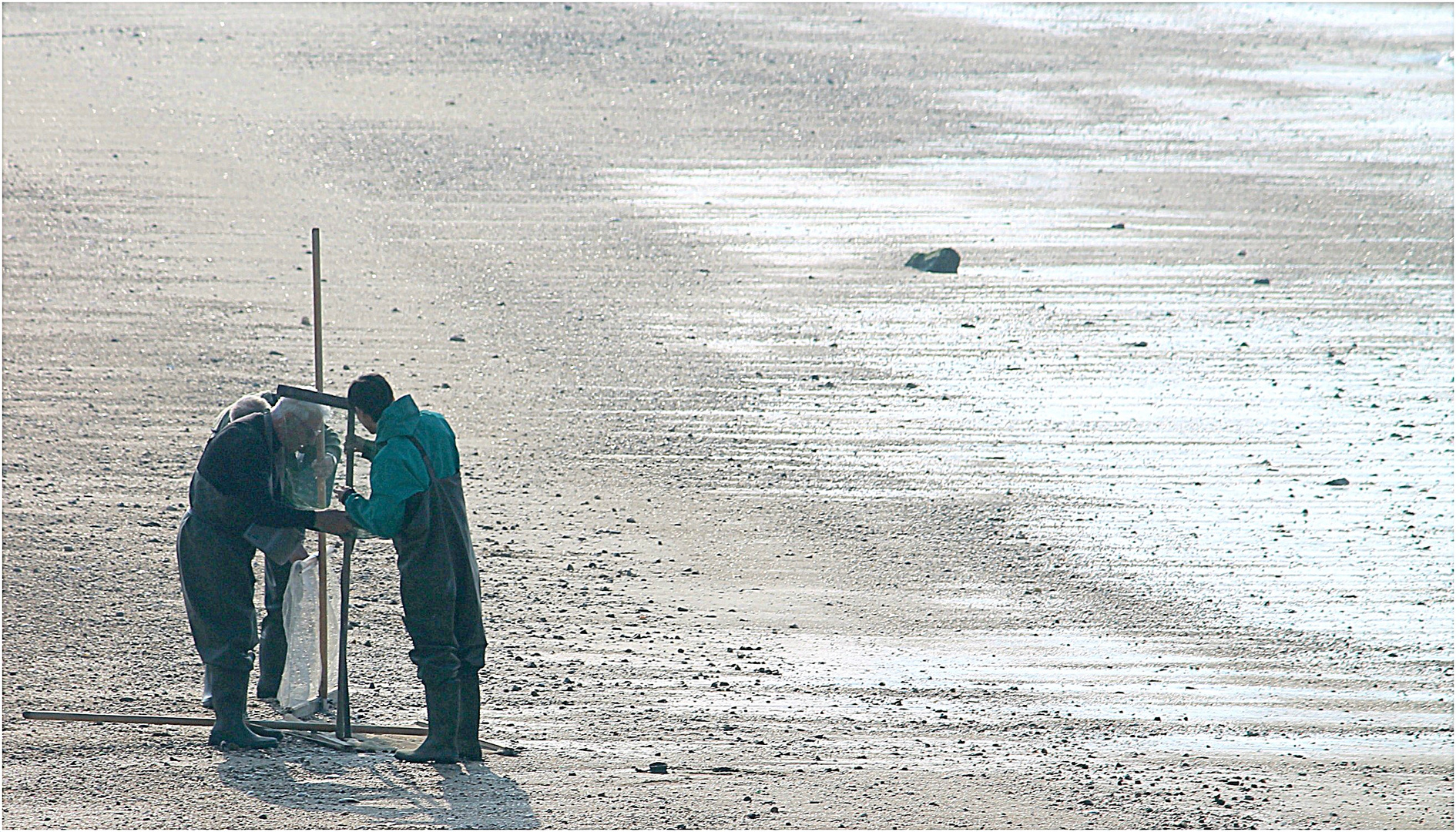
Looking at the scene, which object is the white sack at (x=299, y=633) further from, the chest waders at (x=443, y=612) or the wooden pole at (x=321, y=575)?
the chest waders at (x=443, y=612)

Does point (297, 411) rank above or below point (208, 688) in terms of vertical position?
above

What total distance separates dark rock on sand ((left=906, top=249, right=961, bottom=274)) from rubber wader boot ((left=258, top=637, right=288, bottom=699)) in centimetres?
954

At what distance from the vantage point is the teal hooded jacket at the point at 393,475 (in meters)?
6.51

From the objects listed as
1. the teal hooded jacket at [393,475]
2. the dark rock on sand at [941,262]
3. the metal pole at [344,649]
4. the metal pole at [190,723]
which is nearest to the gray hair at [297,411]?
the metal pole at [344,649]

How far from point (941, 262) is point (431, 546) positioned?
9951 mm

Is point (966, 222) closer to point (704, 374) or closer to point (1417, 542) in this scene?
point (704, 374)

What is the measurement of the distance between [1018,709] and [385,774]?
111 inches

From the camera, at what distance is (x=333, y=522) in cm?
664

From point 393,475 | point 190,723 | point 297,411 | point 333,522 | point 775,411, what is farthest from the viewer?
point 775,411

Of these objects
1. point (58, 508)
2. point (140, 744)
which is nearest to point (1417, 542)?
point (140, 744)

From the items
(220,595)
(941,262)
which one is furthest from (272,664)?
(941,262)

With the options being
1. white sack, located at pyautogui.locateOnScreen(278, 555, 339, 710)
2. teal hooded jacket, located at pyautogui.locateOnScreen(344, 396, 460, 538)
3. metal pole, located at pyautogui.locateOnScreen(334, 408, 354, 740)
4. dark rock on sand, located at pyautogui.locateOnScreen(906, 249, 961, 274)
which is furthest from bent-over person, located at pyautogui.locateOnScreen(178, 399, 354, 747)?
dark rock on sand, located at pyautogui.locateOnScreen(906, 249, 961, 274)

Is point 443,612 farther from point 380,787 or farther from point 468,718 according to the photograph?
point 380,787

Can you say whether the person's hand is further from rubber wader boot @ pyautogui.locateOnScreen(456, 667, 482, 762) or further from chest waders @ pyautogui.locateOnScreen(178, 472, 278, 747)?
rubber wader boot @ pyautogui.locateOnScreen(456, 667, 482, 762)
